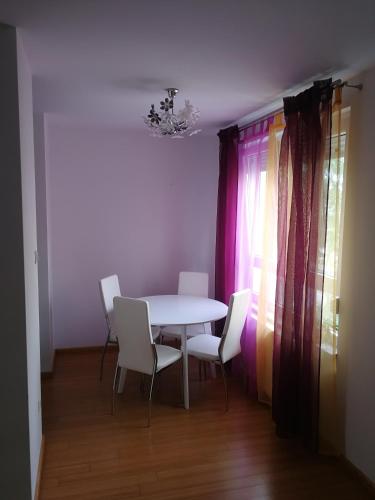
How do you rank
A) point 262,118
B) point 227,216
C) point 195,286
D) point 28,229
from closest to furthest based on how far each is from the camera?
point 28,229 → point 262,118 → point 227,216 → point 195,286

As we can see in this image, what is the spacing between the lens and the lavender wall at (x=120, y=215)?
14.2 feet

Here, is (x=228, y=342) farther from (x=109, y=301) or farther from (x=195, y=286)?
(x=109, y=301)

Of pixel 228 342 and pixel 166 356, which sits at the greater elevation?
pixel 228 342

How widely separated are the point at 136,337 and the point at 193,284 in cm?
136

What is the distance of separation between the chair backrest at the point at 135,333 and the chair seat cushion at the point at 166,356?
130 mm

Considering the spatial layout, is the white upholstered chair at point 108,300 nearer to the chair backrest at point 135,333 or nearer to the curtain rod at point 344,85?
the chair backrest at point 135,333

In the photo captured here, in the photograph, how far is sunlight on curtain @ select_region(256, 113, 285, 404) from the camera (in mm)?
3240

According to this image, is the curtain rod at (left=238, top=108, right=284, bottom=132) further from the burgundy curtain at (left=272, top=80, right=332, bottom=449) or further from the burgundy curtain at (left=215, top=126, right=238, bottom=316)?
the burgundy curtain at (left=272, top=80, right=332, bottom=449)

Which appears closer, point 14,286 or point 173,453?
point 14,286

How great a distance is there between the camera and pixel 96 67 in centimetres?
237

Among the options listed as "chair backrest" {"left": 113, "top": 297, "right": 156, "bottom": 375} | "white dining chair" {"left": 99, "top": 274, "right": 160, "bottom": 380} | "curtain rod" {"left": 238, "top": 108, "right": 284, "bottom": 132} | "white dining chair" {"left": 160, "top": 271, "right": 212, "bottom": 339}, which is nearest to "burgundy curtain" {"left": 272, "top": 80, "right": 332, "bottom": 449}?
"curtain rod" {"left": 238, "top": 108, "right": 284, "bottom": 132}

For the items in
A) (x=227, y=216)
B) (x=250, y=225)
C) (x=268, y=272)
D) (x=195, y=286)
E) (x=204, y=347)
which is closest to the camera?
(x=268, y=272)

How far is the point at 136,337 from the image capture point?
9.94 ft

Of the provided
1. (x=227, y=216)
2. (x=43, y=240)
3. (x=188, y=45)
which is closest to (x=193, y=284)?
(x=227, y=216)
